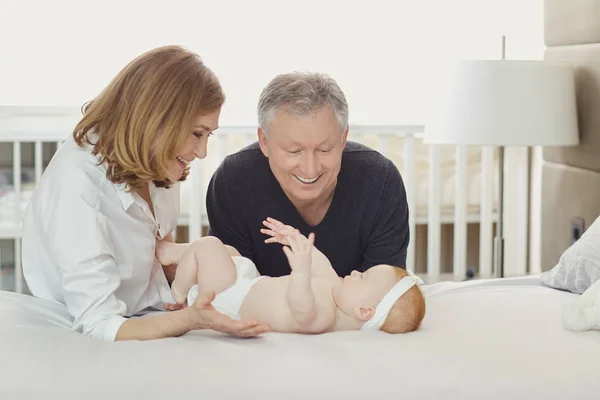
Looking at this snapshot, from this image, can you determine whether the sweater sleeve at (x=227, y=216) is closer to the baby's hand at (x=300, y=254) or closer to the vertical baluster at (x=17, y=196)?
the baby's hand at (x=300, y=254)

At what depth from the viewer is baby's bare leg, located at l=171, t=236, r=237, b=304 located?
6.70ft

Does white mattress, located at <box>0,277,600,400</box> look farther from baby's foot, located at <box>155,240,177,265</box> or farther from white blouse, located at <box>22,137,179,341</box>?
baby's foot, located at <box>155,240,177,265</box>

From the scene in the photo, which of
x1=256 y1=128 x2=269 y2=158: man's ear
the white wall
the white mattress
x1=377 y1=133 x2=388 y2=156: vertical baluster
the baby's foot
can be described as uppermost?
the white wall

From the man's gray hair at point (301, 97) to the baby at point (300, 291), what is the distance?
1.10ft

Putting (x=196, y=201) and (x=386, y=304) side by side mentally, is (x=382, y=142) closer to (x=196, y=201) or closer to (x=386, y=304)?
(x=196, y=201)

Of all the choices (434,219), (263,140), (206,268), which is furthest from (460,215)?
(206,268)

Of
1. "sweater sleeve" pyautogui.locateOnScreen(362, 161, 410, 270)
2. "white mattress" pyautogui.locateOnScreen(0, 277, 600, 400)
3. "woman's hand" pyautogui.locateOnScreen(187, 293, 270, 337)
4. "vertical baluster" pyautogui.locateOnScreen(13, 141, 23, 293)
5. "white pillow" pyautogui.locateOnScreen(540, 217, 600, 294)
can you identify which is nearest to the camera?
"white mattress" pyautogui.locateOnScreen(0, 277, 600, 400)

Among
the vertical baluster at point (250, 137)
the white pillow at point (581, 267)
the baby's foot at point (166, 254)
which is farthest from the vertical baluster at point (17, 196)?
the white pillow at point (581, 267)

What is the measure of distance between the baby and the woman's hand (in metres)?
0.13

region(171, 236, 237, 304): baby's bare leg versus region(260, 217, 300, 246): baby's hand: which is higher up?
region(260, 217, 300, 246): baby's hand

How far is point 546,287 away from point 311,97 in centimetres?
81

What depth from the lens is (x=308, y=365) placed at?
64.0 inches

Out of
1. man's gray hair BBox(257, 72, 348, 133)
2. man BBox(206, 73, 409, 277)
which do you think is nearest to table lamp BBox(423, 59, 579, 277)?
man BBox(206, 73, 409, 277)

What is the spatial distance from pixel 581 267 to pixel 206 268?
94 cm
